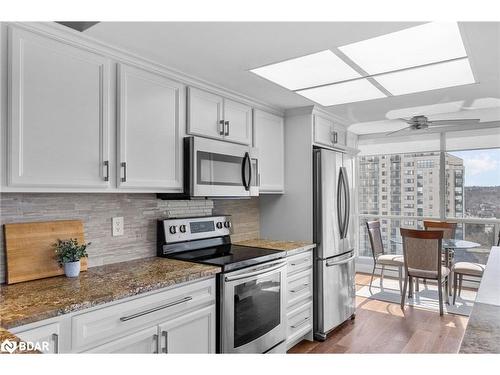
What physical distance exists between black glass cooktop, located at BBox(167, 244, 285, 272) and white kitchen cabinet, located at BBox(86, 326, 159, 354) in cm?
57

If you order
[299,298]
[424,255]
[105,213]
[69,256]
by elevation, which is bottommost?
[299,298]

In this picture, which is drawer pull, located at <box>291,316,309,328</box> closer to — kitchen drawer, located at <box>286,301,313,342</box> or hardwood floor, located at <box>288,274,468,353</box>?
kitchen drawer, located at <box>286,301,313,342</box>

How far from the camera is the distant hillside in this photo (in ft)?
15.1

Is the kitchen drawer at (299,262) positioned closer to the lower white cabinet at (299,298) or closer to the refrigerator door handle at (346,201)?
the lower white cabinet at (299,298)

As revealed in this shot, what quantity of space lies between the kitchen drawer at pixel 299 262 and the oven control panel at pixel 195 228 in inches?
23.4

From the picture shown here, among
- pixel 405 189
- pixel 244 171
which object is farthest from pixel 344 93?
pixel 405 189

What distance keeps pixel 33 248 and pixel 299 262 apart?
6.40ft

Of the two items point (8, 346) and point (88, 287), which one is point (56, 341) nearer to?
point (88, 287)

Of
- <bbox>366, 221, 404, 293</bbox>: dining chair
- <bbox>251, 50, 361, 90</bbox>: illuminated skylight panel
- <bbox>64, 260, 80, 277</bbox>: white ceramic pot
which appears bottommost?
<bbox>366, 221, 404, 293</bbox>: dining chair

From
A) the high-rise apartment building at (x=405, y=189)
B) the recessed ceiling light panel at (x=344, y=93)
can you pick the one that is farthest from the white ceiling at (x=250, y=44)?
the high-rise apartment building at (x=405, y=189)

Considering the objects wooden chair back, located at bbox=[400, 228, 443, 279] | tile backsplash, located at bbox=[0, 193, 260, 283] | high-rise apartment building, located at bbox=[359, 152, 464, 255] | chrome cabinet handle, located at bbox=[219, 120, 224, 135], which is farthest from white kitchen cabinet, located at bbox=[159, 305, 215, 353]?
high-rise apartment building, located at bbox=[359, 152, 464, 255]

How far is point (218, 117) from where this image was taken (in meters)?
2.71
